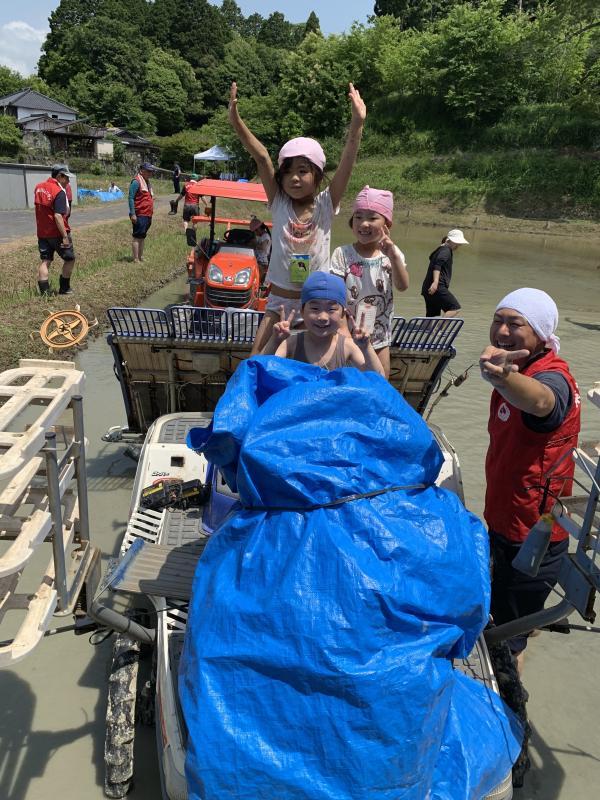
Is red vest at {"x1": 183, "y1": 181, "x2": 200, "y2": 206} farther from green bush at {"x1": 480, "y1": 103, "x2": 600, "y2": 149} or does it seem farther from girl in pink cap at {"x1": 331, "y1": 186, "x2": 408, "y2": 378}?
green bush at {"x1": 480, "y1": 103, "x2": 600, "y2": 149}

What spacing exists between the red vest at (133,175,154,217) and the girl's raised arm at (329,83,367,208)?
9089 millimetres

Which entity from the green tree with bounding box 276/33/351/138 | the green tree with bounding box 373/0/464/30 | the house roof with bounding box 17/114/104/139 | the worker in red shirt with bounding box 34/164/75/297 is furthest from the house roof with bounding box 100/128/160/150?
the worker in red shirt with bounding box 34/164/75/297

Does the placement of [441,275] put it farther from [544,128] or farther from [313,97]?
[313,97]

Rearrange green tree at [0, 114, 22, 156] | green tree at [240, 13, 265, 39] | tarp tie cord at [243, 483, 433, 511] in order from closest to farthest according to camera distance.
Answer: tarp tie cord at [243, 483, 433, 511] → green tree at [0, 114, 22, 156] → green tree at [240, 13, 265, 39]

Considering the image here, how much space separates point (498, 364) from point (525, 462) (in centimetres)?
66

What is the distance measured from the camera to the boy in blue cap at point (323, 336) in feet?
10.0

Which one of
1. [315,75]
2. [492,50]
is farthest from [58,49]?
[492,50]

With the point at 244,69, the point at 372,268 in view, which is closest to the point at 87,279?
the point at 372,268

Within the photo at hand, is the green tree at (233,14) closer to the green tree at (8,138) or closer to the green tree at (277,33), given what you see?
the green tree at (277,33)

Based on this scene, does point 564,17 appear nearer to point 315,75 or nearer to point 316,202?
point 315,75

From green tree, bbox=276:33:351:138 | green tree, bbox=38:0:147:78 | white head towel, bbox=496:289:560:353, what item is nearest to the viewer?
white head towel, bbox=496:289:560:353

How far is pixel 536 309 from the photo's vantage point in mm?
2391

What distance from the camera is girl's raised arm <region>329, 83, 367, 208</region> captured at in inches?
145

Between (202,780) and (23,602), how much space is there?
864 millimetres
